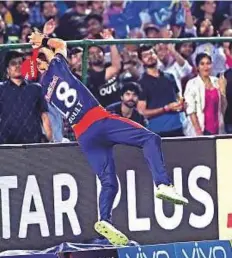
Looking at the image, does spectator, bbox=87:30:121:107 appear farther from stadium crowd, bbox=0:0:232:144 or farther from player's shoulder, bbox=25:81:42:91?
player's shoulder, bbox=25:81:42:91

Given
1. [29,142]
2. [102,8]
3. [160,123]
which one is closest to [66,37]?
[102,8]

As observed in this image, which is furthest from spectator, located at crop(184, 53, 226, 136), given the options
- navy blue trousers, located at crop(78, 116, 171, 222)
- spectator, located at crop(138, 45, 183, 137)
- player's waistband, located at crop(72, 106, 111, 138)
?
player's waistband, located at crop(72, 106, 111, 138)

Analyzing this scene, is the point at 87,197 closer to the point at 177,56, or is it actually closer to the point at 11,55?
the point at 11,55

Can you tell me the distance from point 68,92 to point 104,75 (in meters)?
2.36

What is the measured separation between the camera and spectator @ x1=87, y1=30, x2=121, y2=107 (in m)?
12.6

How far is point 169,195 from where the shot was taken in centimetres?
1030

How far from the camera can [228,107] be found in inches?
488

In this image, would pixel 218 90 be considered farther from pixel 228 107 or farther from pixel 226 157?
pixel 226 157

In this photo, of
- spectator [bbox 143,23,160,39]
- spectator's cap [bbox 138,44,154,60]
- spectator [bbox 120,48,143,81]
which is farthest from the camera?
spectator [bbox 143,23,160,39]

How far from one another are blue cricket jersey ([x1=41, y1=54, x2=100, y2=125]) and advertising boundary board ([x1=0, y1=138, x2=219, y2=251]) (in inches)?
23.8

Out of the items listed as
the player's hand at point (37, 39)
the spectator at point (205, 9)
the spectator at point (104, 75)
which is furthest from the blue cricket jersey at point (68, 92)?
the spectator at point (205, 9)

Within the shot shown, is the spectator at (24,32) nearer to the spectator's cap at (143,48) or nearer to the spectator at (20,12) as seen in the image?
the spectator at (20,12)

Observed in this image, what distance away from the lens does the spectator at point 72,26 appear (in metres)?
15.1

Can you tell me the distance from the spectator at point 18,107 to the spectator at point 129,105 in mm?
1047
